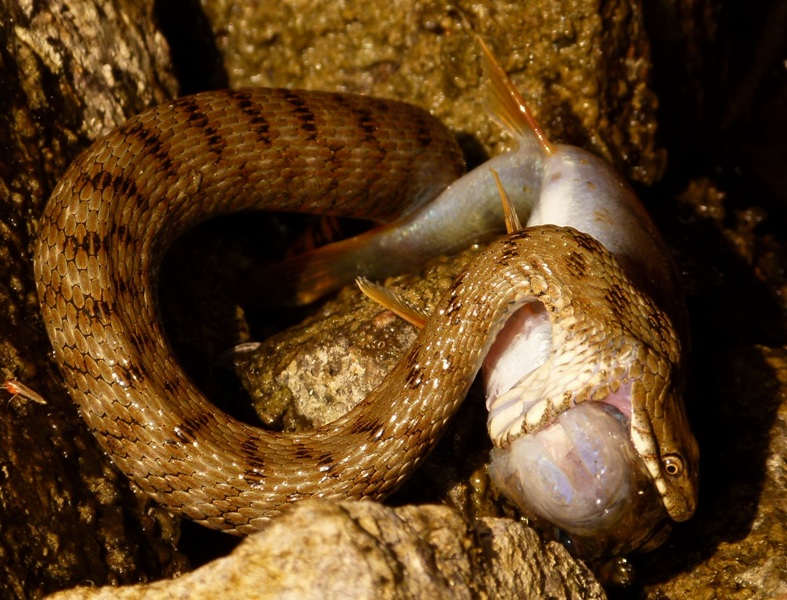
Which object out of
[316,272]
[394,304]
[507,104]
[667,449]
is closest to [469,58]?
[507,104]

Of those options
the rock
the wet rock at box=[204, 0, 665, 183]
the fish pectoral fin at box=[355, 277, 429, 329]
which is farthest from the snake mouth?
the wet rock at box=[204, 0, 665, 183]

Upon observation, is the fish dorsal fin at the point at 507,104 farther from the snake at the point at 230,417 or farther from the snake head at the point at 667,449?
the snake head at the point at 667,449

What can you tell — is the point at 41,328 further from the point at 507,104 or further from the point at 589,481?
the point at 507,104

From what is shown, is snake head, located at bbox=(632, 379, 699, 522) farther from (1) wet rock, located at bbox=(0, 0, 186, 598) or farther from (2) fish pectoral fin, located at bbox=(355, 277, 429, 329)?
(1) wet rock, located at bbox=(0, 0, 186, 598)

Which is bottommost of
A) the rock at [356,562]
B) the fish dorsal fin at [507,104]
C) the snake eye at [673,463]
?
the snake eye at [673,463]

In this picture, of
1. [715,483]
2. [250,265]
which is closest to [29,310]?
[250,265]

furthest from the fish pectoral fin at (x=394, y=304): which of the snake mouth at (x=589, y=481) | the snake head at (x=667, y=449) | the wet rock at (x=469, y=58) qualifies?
the wet rock at (x=469, y=58)
